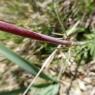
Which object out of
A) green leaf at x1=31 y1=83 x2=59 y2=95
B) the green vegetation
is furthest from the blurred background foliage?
green leaf at x1=31 y1=83 x2=59 y2=95

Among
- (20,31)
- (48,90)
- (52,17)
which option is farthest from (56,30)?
(20,31)

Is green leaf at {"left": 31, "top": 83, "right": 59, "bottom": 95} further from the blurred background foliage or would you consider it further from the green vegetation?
the blurred background foliage

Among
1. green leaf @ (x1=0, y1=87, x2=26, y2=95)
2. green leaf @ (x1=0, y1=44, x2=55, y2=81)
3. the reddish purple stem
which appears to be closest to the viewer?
the reddish purple stem

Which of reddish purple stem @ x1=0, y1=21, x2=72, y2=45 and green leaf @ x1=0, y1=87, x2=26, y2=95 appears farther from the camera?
green leaf @ x1=0, y1=87, x2=26, y2=95

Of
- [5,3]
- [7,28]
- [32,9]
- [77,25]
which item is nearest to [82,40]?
[77,25]

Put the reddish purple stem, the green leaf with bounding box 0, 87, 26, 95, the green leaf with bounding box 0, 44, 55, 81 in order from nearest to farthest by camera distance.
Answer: the reddish purple stem < the green leaf with bounding box 0, 44, 55, 81 < the green leaf with bounding box 0, 87, 26, 95

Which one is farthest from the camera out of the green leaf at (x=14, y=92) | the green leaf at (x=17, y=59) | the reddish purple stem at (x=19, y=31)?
the green leaf at (x=14, y=92)

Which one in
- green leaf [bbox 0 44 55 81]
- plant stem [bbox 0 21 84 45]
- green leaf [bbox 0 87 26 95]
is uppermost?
plant stem [bbox 0 21 84 45]

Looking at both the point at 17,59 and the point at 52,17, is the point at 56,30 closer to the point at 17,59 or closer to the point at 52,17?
the point at 52,17

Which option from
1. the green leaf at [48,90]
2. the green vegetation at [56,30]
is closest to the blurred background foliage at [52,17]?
the green vegetation at [56,30]

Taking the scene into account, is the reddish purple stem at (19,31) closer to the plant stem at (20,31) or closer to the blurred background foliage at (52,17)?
the plant stem at (20,31)

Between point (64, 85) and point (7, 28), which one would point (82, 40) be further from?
point (7, 28)
